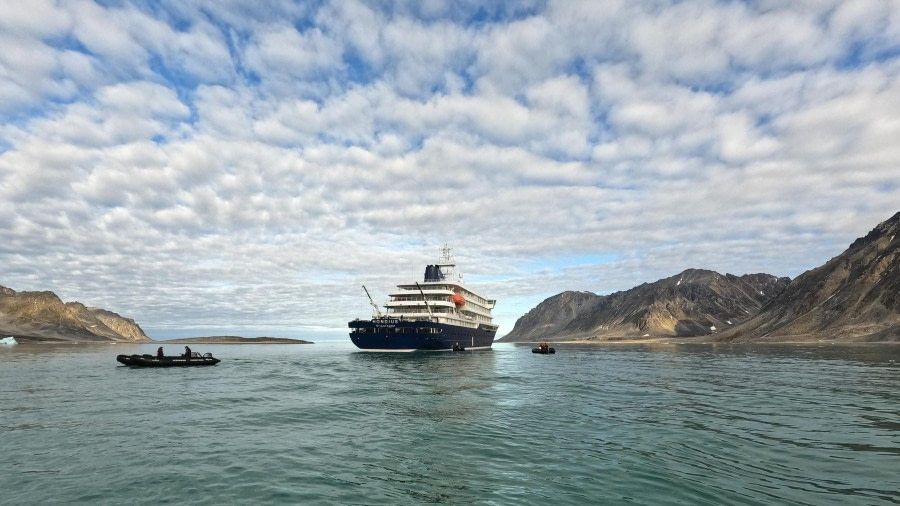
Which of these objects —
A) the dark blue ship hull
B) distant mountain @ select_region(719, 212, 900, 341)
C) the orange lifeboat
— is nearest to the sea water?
the dark blue ship hull

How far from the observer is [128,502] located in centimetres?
1183

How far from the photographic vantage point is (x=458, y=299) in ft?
310

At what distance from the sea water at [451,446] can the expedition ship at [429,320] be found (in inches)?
1788

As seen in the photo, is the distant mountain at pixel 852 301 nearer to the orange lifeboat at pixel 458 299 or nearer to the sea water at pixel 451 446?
the orange lifeboat at pixel 458 299

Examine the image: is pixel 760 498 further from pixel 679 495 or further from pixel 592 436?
pixel 592 436

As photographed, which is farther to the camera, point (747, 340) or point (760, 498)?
point (747, 340)

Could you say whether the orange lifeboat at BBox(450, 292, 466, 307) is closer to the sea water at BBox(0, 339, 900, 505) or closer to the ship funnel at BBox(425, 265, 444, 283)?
the ship funnel at BBox(425, 265, 444, 283)

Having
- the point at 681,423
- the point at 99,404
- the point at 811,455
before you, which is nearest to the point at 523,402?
the point at 681,423

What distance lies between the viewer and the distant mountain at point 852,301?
145 metres

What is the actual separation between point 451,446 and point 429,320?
66075mm

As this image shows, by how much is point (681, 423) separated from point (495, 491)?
13.0m

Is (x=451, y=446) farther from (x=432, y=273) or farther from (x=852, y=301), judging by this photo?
(x=852, y=301)

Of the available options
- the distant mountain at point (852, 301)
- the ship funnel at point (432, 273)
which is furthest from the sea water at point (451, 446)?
the distant mountain at point (852, 301)

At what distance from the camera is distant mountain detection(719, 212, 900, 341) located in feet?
477
